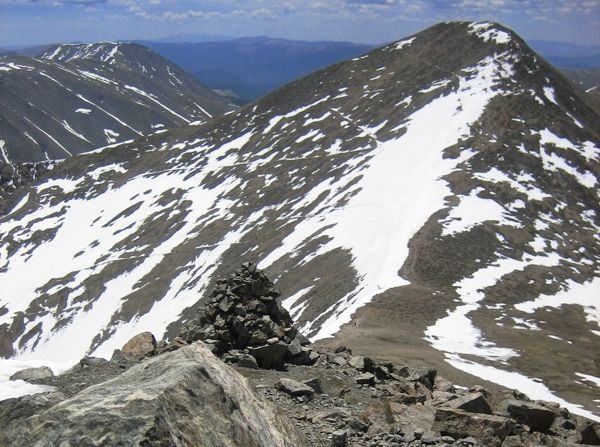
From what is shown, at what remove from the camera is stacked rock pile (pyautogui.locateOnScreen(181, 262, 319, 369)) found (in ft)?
67.8

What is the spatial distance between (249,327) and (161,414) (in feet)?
45.6

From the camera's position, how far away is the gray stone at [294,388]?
16.3 meters

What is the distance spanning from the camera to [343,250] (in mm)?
64750

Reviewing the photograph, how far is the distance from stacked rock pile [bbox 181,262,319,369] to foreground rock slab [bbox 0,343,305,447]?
10.7m

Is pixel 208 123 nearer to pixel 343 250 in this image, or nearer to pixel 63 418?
pixel 343 250

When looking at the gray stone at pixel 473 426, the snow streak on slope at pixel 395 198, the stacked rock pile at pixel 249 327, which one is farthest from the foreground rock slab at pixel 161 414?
the snow streak on slope at pixel 395 198

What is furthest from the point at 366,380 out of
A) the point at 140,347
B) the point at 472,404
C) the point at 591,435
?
the point at 140,347

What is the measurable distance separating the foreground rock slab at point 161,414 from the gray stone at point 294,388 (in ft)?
20.8

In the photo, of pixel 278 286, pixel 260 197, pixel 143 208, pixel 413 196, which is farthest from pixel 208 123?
pixel 278 286

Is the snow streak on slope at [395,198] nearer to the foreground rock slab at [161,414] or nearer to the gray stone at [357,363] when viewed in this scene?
the gray stone at [357,363]

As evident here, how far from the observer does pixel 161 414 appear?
25.4ft

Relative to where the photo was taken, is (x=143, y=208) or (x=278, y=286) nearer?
(x=278, y=286)

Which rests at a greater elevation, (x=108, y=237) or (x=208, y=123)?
(x=208, y=123)

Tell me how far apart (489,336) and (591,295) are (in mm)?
19437
